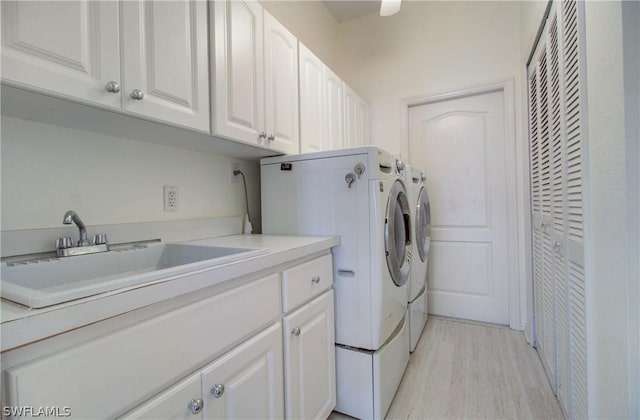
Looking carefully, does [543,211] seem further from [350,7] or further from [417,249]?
[350,7]

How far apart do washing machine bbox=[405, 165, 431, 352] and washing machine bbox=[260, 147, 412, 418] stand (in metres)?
0.43

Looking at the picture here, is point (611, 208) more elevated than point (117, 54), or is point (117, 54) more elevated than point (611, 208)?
point (117, 54)

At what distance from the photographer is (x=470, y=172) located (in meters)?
2.66

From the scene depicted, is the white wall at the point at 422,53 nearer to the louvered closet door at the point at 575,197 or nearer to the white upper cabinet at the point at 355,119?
the white upper cabinet at the point at 355,119

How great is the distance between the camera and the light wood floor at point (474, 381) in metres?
1.50

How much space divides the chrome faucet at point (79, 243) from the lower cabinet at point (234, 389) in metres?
0.60

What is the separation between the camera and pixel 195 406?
73 cm

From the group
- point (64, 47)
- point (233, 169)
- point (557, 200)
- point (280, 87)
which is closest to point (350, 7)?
point (280, 87)

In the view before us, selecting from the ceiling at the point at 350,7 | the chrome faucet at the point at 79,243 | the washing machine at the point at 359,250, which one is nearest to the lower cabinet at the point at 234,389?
the washing machine at the point at 359,250

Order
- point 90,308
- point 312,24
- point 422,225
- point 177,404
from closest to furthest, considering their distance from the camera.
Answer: point 90,308
point 177,404
point 422,225
point 312,24

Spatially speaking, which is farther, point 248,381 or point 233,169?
point 233,169

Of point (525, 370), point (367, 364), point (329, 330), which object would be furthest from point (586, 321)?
point (525, 370)

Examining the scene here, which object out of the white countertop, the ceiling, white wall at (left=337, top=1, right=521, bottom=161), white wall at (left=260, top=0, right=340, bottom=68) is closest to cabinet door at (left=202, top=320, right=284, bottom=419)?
the white countertop

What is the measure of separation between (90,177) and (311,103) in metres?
1.24
